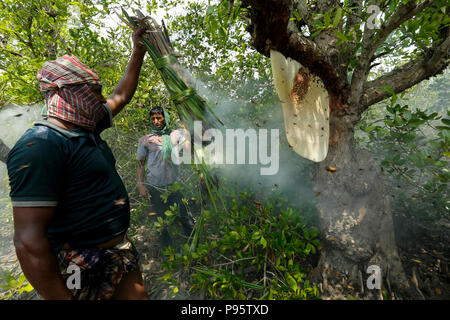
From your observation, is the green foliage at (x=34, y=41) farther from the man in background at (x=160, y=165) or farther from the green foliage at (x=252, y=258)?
the green foliage at (x=252, y=258)

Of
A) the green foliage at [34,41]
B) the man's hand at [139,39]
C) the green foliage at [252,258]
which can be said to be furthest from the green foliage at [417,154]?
the green foliage at [34,41]

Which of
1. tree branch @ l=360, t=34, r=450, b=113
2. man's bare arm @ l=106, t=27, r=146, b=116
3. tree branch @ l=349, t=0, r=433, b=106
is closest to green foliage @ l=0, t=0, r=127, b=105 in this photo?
man's bare arm @ l=106, t=27, r=146, b=116

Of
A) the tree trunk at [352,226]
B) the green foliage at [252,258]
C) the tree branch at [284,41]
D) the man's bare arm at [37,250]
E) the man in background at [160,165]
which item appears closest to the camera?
the man's bare arm at [37,250]

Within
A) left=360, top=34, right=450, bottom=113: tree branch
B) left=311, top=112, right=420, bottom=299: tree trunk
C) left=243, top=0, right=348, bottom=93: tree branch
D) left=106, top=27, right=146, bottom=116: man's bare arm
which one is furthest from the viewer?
left=360, top=34, right=450, bottom=113: tree branch

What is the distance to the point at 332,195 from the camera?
246 cm

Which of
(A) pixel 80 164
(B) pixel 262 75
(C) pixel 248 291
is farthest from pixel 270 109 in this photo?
(A) pixel 80 164

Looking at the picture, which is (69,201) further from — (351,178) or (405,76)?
(405,76)

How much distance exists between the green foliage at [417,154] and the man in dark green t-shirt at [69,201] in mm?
2321

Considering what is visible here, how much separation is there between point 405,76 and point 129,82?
309cm

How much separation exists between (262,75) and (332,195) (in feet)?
8.65

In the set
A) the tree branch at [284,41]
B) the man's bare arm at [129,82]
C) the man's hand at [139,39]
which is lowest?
the man's bare arm at [129,82]

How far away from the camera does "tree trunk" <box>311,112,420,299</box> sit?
2.20m

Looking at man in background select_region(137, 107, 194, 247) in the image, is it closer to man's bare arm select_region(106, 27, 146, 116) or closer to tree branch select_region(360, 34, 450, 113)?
man's bare arm select_region(106, 27, 146, 116)

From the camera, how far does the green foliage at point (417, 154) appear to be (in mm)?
1913
